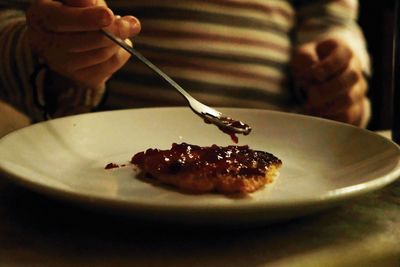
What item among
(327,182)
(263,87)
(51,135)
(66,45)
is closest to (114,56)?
(66,45)

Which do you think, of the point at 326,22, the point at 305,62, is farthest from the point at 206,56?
the point at 326,22

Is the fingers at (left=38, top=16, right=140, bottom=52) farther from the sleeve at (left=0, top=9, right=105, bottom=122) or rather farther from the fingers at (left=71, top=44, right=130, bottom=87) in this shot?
the sleeve at (left=0, top=9, right=105, bottom=122)

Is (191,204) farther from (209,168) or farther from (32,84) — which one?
(32,84)

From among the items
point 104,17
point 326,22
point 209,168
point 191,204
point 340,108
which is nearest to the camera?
point 191,204

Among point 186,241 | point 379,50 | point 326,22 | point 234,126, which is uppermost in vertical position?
point 379,50

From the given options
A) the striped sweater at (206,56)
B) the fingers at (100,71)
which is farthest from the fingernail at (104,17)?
the striped sweater at (206,56)

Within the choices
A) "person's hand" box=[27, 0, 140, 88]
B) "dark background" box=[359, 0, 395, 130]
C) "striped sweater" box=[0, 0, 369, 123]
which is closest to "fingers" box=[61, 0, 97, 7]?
"person's hand" box=[27, 0, 140, 88]

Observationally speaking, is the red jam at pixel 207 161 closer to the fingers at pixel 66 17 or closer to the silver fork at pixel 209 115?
the silver fork at pixel 209 115

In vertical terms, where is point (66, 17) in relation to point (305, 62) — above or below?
below
